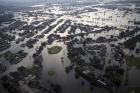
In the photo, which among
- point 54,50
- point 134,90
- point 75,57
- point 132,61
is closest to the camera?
point 134,90

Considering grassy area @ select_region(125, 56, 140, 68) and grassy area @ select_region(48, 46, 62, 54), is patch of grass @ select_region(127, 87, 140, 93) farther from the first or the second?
grassy area @ select_region(48, 46, 62, 54)

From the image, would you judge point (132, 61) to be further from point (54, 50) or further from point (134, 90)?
point (54, 50)

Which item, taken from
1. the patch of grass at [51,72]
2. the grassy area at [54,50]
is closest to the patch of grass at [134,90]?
the patch of grass at [51,72]

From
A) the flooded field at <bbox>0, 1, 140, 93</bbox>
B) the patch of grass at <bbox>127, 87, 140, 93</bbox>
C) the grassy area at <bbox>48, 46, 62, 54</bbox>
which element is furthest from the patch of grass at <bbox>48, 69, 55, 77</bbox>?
Answer: the patch of grass at <bbox>127, 87, 140, 93</bbox>

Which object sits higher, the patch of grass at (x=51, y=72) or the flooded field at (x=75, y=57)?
the flooded field at (x=75, y=57)

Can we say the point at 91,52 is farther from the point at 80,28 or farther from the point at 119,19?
the point at 119,19

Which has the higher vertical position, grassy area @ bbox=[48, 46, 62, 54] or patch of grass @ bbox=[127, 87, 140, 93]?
grassy area @ bbox=[48, 46, 62, 54]

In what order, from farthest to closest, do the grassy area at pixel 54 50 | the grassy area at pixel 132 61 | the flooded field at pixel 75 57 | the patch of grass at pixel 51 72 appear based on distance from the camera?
the grassy area at pixel 54 50 < the grassy area at pixel 132 61 < the patch of grass at pixel 51 72 < the flooded field at pixel 75 57

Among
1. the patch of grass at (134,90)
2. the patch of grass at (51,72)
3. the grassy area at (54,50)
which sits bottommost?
the patch of grass at (51,72)

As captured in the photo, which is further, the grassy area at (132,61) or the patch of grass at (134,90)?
the grassy area at (132,61)

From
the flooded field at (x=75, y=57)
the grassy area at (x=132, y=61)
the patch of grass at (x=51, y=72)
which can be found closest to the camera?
the flooded field at (x=75, y=57)

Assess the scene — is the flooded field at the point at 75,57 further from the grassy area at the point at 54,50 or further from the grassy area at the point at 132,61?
the grassy area at the point at 54,50

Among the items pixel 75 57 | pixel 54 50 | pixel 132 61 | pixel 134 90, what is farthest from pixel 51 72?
pixel 132 61
